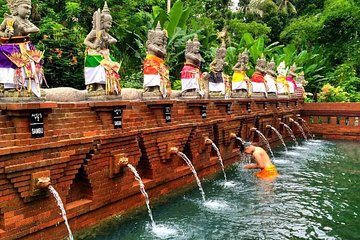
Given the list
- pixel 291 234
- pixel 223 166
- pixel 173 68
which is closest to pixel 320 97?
pixel 173 68

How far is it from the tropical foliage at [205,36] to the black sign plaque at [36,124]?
6.81 m

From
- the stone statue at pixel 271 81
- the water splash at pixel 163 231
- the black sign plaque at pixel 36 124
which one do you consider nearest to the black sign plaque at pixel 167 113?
the water splash at pixel 163 231

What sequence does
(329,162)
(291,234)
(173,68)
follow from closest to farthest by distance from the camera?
1. (291,234)
2. (329,162)
3. (173,68)

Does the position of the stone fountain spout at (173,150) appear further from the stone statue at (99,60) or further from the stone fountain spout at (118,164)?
the stone statue at (99,60)

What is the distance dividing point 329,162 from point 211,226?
6770mm

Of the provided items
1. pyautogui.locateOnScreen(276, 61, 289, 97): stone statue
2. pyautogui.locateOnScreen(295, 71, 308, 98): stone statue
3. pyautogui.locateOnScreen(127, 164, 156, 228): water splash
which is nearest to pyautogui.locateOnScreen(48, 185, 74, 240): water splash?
pyautogui.locateOnScreen(127, 164, 156, 228): water splash

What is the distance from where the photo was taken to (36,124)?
4.51m

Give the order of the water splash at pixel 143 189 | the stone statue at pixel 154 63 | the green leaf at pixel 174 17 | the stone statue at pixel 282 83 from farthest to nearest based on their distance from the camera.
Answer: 1. the stone statue at pixel 282 83
2. the green leaf at pixel 174 17
3. the stone statue at pixel 154 63
4. the water splash at pixel 143 189

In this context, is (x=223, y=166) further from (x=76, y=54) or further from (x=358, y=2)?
(x=358, y=2)

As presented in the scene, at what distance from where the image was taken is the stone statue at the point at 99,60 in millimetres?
5844

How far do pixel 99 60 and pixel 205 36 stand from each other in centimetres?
1143

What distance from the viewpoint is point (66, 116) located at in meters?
5.05

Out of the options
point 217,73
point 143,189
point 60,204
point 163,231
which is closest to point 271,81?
point 217,73

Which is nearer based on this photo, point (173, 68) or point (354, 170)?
point (354, 170)
